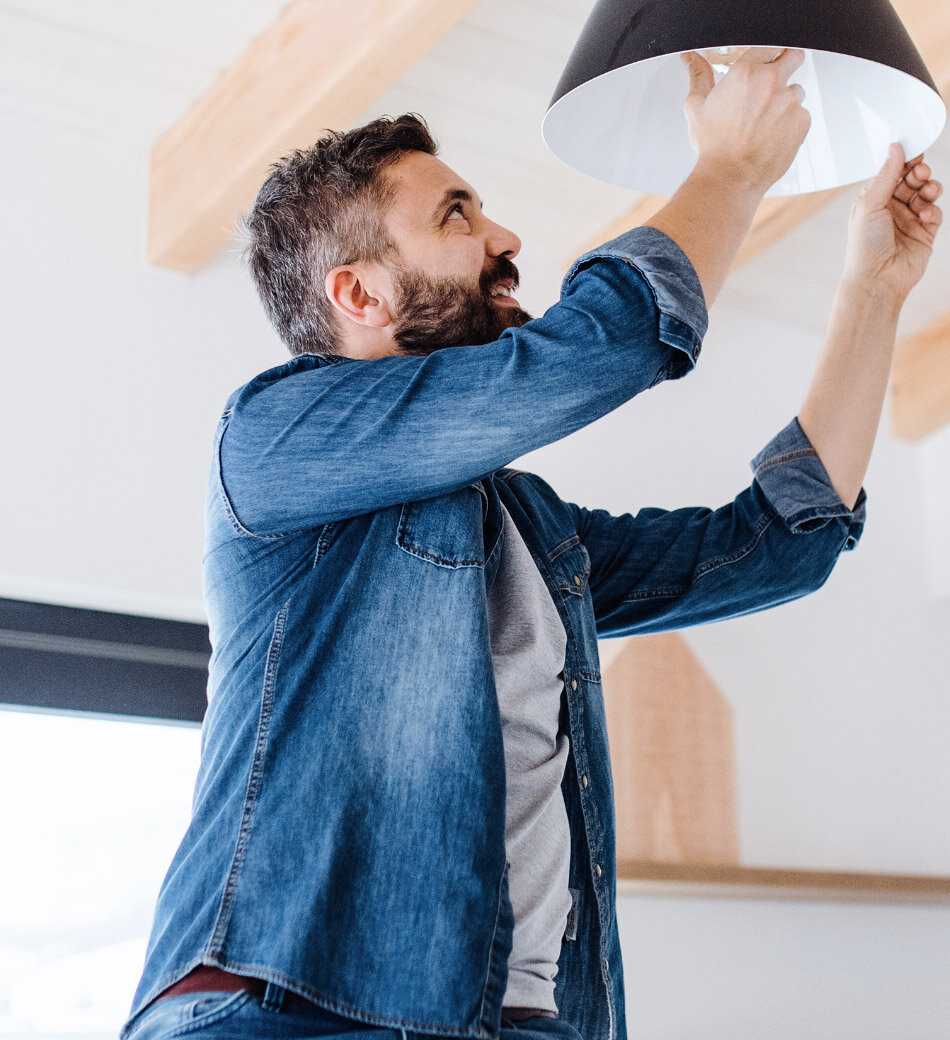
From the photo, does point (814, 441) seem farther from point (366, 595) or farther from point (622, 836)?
point (622, 836)

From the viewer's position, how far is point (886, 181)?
1.15m

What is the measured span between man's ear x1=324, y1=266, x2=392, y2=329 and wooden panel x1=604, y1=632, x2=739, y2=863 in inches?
70.1

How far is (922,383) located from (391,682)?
9.92 feet

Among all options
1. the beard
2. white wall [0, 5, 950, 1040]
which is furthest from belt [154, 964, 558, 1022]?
white wall [0, 5, 950, 1040]

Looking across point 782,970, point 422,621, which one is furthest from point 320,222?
point 782,970

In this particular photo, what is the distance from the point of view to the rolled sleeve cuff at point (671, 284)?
3.10ft

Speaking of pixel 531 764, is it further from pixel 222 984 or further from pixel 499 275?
pixel 499 275

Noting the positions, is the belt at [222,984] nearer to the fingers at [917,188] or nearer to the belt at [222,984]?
the belt at [222,984]

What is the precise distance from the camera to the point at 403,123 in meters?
1.24

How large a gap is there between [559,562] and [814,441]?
0.93 feet

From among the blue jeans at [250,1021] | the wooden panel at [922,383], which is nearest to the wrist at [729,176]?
the blue jeans at [250,1021]

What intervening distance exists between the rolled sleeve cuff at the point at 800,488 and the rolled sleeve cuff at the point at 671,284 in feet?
0.98

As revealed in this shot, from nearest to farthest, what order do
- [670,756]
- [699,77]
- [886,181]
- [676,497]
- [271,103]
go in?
[699,77] → [886,181] → [271,103] → [670,756] → [676,497]

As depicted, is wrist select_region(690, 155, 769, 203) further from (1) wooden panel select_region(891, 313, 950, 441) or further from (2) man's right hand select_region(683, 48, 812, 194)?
(1) wooden panel select_region(891, 313, 950, 441)
